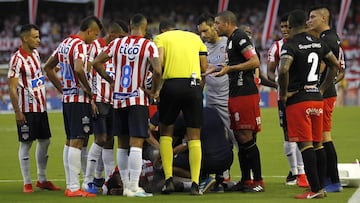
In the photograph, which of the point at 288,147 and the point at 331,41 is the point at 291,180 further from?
the point at 331,41

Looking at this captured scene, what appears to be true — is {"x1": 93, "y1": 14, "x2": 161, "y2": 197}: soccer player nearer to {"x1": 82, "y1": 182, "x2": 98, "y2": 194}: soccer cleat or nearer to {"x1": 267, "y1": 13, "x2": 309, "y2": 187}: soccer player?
{"x1": 82, "y1": 182, "x2": 98, "y2": 194}: soccer cleat

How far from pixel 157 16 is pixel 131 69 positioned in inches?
1188

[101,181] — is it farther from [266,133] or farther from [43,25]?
[43,25]

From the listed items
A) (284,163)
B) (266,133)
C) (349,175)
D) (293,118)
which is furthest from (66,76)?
(266,133)

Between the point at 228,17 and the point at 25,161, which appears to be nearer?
the point at 228,17

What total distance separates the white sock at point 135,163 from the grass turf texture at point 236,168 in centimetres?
28

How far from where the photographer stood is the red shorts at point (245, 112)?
11492 mm

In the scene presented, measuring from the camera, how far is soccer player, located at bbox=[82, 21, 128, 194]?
11844mm

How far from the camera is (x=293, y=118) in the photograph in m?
10.5

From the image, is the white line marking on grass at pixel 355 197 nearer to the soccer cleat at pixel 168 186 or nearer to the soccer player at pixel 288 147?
the soccer player at pixel 288 147

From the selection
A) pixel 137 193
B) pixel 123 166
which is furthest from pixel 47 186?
pixel 137 193

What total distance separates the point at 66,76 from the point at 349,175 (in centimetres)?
382

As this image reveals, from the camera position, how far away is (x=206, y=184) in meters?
11.3

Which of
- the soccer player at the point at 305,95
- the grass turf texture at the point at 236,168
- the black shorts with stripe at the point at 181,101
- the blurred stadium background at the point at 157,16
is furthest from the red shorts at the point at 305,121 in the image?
the blurred stadium background at the point at 157,16
